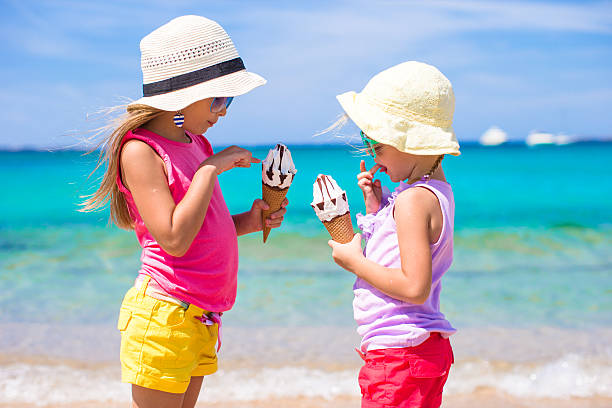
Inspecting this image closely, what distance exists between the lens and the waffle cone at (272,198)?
251 cm

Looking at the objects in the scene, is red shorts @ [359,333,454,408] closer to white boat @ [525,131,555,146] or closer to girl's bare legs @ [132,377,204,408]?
girl's bare legs @ [132,377,204,408]

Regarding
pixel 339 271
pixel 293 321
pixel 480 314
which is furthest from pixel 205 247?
pixel 339 271

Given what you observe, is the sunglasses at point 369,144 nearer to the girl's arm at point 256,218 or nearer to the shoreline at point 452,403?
the girl's arm at point 256,218

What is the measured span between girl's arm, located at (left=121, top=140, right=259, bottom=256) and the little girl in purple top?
561 mm

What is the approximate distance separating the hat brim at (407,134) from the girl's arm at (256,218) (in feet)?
2.20

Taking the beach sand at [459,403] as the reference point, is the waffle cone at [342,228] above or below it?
above

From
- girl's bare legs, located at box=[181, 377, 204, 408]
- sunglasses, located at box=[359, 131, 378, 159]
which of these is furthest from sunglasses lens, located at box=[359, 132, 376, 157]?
girl's bare legs, located at box=[181, 377, 204, 408]

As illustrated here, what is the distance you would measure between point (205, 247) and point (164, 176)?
1.06 ft

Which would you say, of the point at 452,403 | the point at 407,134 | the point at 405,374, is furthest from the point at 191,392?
the point at 452,403

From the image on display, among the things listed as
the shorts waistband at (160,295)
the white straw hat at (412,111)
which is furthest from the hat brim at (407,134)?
the shorts waistband at (160,295)

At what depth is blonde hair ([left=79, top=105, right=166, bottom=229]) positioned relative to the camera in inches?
87.3

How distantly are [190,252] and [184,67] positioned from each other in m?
0.71

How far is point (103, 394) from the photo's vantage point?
4.17m

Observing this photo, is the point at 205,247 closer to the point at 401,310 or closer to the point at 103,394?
the point at 401,310
